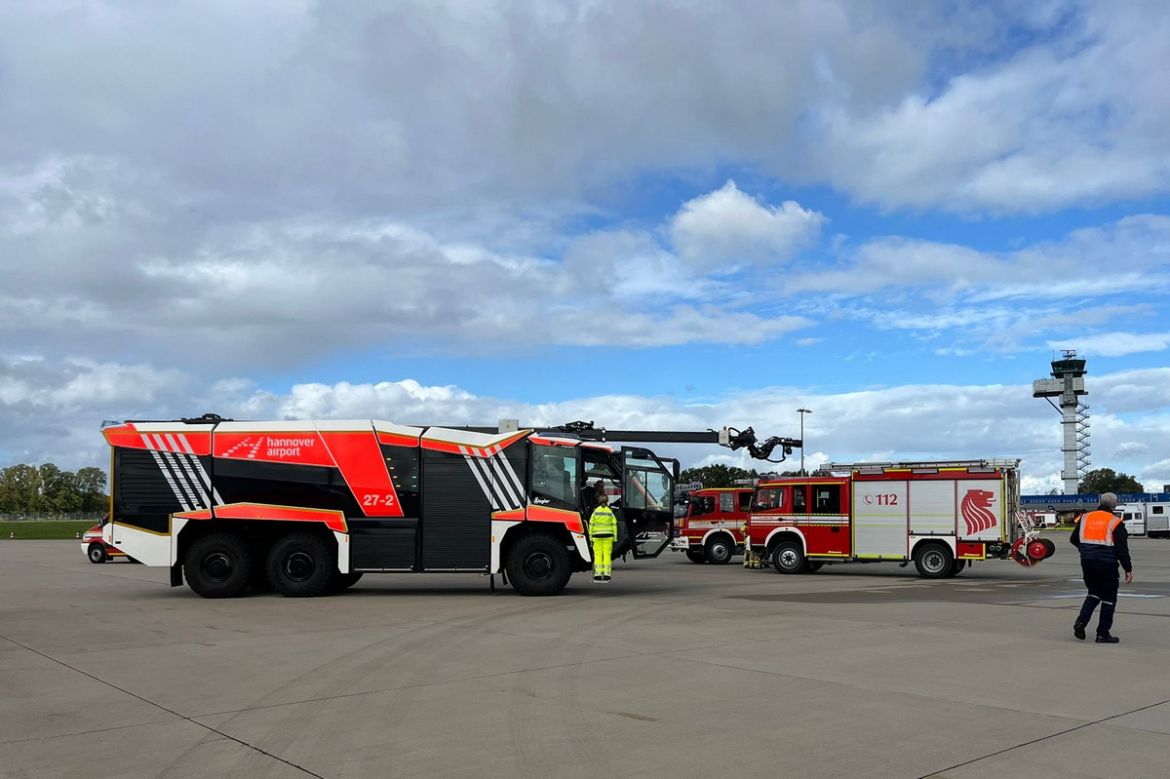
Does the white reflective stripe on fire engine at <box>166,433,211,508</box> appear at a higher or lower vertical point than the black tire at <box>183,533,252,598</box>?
higher

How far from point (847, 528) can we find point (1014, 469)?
395 cm

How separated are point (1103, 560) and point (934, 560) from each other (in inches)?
463

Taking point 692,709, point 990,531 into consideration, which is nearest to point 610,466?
point 990,531

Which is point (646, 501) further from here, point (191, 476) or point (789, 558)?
point (191, 476)

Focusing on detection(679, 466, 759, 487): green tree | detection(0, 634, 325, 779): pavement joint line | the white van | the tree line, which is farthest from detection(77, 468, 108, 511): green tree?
detection(0, 634, 325, 779): pavement joint line

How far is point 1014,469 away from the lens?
21828mm

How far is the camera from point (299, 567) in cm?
1675

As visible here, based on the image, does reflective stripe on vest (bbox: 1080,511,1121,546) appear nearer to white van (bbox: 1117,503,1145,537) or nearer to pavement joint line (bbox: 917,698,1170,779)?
pavement joint line (bbox: 917,698,1170,779)

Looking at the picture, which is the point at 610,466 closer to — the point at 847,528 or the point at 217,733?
the point at 847,528

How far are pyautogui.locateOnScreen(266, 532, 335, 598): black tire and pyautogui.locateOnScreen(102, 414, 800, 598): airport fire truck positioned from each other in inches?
1.0

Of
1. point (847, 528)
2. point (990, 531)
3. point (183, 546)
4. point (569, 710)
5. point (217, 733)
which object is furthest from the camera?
point (847, 528)

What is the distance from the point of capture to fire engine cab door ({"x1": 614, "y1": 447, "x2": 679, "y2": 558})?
18.1 meters

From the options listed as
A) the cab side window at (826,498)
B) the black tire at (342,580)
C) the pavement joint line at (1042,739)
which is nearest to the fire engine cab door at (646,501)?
the black tire at (342,580)

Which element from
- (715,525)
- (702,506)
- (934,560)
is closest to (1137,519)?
(715,525)
